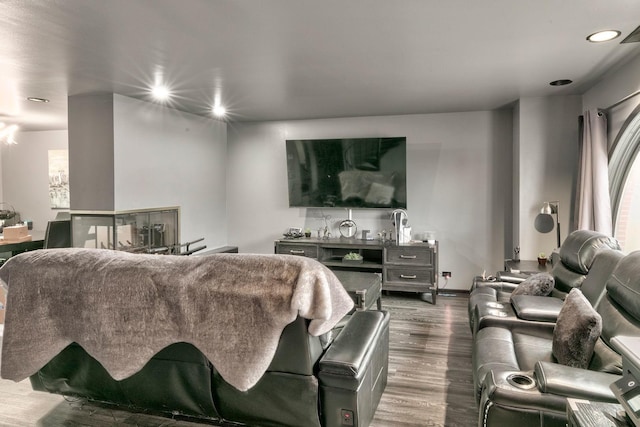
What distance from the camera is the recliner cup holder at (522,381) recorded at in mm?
1653

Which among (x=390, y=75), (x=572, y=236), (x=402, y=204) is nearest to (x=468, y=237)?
(x=402, y=204)

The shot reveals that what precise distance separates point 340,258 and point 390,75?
272cm

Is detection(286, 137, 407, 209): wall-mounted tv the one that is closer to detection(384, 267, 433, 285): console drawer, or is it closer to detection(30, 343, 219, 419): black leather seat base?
detection(384, 267, 433, 285): console drawer

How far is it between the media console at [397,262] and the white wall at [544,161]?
106 cm

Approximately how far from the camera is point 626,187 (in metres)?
4.12

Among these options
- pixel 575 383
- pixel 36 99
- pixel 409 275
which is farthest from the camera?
pixel 409 275

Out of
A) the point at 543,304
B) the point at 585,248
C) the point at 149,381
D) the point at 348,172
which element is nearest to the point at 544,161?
the point at 585,248

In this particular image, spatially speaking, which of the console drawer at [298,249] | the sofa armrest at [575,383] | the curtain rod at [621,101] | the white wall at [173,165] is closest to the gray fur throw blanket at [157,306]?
the sofa armrest at [575,383]

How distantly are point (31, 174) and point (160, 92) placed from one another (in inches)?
179

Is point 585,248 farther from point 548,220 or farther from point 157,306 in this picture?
point 157,306

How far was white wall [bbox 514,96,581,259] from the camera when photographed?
15.2 feet

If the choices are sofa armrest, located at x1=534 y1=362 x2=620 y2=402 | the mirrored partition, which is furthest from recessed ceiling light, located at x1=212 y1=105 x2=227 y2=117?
sofa armrest, located at x1=534 y1=362 x2=620 y2=402

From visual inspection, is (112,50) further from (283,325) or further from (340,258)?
(340,258)

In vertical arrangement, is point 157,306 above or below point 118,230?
below
